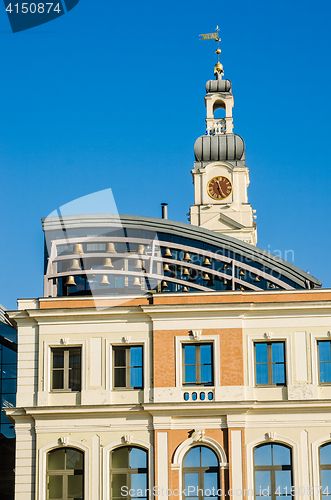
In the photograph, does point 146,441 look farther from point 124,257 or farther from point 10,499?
point 10,499

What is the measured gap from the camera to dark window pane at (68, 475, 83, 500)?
3612 centimetres

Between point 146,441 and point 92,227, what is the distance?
Result: 11247 mm

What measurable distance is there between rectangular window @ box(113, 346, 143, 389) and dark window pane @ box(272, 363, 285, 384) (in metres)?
5.70

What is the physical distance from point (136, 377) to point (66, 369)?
10.2ft

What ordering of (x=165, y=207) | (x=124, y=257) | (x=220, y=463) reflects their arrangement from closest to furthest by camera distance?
(x=220, y=463), (x=124, y=257), (x=165, y=207)

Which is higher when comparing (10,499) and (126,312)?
(126,312)

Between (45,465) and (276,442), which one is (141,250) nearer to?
(45,465)

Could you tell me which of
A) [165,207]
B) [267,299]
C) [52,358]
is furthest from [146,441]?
[165,207]

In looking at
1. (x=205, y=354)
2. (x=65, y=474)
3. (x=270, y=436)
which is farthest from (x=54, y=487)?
(x=270, y=436)

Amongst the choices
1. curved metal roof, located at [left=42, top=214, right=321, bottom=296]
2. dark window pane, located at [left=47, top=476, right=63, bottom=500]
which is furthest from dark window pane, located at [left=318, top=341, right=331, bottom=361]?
dark window pane, located at [left=47, top=476, right=63, bottom=500]

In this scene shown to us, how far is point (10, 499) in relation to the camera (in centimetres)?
4572

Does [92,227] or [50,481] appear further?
[92,227]

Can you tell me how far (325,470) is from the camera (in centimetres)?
3569

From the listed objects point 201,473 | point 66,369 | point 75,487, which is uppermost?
point 66,369
